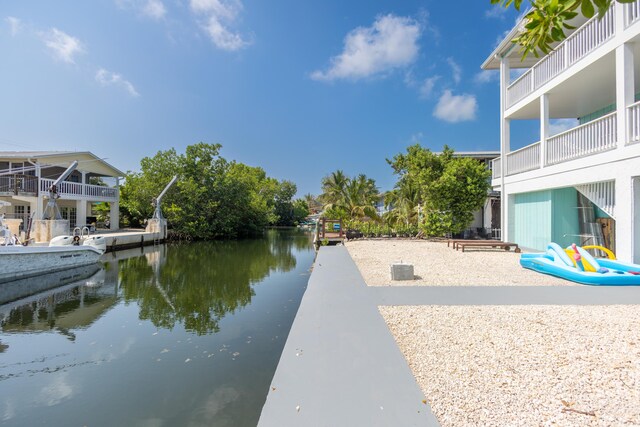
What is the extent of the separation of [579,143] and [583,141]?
0.50ft

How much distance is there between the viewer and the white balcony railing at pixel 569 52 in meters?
9.21

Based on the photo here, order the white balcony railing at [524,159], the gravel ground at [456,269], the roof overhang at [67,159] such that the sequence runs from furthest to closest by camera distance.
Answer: the roof overhang at [67,159] < the white balcony railing at [524,159] < the gravel ground at [456,269]

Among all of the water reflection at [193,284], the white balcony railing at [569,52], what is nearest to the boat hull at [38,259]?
the water reflection at [193,284]

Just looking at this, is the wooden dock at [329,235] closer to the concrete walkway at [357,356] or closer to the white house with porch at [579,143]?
the white house with porch at [579,143]

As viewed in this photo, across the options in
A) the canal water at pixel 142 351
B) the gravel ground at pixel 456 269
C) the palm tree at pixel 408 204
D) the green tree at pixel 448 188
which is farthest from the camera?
the palm tree at pixel 408 204

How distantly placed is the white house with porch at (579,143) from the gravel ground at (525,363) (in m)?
5.30

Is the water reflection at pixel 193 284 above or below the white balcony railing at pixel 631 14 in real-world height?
below

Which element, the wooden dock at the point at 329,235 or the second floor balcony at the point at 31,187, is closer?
the second floor balcony at the point at 31,187

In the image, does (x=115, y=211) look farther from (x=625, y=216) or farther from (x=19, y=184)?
(x=625, y=216)

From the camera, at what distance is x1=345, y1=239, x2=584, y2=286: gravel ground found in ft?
25.1

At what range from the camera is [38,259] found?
39.7 ft

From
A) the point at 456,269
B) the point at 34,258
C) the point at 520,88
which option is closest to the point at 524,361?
the point at 456,269

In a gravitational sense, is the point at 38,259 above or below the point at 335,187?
below

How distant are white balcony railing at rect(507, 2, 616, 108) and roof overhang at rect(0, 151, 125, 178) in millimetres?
26077
